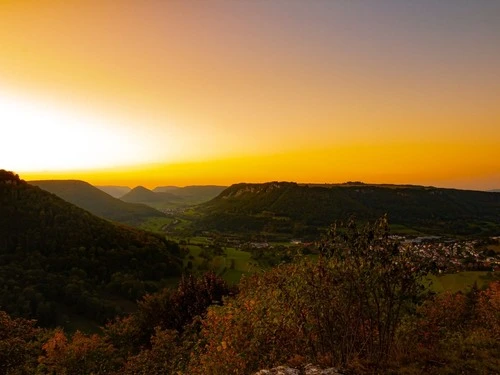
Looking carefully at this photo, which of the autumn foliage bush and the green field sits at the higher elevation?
the autumn foliage bush

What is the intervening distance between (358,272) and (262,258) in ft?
452

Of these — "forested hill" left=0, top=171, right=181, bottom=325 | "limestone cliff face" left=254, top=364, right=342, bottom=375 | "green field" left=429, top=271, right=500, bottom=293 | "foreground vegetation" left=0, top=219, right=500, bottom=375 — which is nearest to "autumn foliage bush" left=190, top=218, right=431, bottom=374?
"foreground vegetation" left=0, top=219, right=500, bottom=375

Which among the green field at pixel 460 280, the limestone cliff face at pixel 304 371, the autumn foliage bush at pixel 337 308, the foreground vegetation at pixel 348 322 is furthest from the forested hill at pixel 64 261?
the limestone cliff face at pixel 304 371

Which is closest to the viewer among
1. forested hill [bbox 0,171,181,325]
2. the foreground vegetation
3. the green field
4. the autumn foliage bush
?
the foreground vegetation

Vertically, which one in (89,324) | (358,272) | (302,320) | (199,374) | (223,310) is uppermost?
(358,272)

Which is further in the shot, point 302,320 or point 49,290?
point 49,290

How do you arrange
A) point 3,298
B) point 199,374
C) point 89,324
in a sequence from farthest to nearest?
point 89,324 → point 3,298 → point 199,374

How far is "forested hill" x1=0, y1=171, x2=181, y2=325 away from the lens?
8900 centimetres

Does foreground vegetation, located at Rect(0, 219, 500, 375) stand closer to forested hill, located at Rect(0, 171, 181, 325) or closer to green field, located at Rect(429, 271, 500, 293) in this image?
green field, located at Rect(429, 271, 500, 293)

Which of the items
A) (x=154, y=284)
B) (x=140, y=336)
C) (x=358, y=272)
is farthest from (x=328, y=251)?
(x=154, y=284)

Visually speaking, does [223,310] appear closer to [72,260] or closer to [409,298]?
[409,298]

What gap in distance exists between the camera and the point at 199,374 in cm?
1791

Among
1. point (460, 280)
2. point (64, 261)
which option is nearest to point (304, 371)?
point (460, 280)

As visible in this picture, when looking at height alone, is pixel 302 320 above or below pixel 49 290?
above
